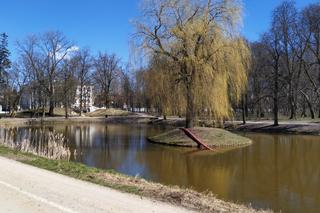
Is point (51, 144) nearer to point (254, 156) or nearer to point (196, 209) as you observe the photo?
point (254, 156)

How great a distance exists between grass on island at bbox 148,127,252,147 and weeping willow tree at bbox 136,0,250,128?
1.18 meters

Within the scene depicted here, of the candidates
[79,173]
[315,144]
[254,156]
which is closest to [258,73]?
[315,144]

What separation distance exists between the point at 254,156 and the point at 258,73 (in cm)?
3545

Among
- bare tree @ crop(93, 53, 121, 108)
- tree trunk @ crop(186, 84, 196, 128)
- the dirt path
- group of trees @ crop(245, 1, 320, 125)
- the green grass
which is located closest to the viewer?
the dirt path

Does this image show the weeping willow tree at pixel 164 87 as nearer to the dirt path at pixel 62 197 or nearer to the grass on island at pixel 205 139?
the grass on island at pixel 205 139

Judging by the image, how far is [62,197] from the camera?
364 inches

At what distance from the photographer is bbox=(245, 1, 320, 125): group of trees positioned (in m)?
51.8

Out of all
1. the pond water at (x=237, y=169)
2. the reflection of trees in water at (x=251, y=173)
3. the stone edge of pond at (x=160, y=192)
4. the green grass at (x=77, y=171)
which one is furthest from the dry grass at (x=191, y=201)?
the reflection of trees in water at (x=251, y=173)

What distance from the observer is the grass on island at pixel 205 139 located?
30.5 metres

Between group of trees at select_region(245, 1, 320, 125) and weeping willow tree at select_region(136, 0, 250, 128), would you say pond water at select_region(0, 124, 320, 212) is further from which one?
group of trees at select_region(245, 1, 320, 125)

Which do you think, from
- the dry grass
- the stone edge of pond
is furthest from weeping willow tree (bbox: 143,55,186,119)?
the dry grass

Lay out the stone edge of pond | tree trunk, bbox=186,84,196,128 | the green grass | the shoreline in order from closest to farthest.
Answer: the stone edge of pond
the green grass
tree trunk, bbox=186,84,196,128
the shoreline

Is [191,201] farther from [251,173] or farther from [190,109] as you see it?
[190,109]

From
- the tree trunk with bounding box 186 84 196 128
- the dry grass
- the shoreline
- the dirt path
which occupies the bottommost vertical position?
the dry grass
